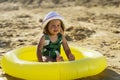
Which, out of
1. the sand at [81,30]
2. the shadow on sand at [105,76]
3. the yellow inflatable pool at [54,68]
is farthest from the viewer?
the sand at [81,30]

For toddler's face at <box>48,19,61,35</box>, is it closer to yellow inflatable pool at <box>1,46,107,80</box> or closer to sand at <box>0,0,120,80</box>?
yellow inflatable pool at <box>1,46,107,80</box>

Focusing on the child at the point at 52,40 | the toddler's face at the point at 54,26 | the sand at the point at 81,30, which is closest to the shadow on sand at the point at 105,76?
the sand at the point at 81,30

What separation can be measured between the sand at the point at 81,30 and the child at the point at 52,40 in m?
0.51

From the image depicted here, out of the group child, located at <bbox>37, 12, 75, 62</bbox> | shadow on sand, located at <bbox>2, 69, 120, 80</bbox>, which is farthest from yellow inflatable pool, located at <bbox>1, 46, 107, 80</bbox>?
child, located at <bbox>37, 12, 75, 62</bbox>

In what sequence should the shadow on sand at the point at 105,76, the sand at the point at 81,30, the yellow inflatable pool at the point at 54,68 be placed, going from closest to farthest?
the yellow inflatable pool at the point at 54,68, the shadow on sand at the point at 105,76, the sand at the point at 81,30

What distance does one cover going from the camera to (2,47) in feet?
22.0

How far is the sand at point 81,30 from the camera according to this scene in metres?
6.02

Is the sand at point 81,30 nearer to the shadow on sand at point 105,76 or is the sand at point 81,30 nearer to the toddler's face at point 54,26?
the shadow on sand at point 105,76

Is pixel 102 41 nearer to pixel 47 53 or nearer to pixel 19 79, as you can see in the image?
pixel 47 53

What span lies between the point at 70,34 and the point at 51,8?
458 cm

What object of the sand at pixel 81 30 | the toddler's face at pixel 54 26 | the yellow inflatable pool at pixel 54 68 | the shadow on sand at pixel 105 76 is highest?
the toddler's face at pixel 54 26

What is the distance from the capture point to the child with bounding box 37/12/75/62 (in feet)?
15.3

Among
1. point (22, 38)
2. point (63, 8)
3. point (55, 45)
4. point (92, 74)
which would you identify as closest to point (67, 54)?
point (55, 45)

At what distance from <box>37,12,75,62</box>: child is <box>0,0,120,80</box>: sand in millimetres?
509
